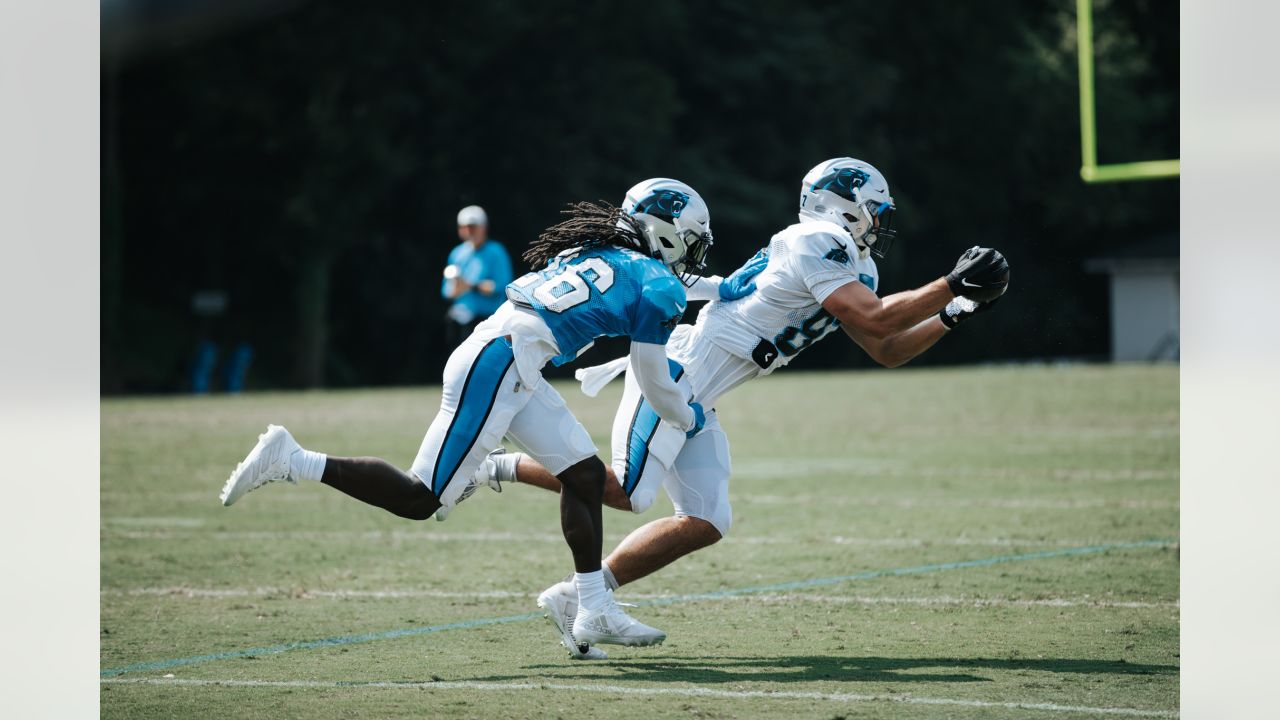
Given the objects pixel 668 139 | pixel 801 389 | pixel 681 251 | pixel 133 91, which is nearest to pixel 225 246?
pixel 133 91

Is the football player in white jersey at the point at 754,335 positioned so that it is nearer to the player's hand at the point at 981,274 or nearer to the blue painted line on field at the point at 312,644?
the player's hand at the point at 981,274

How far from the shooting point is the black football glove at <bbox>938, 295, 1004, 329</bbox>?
20.1 feet

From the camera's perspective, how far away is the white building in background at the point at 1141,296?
3981 cm

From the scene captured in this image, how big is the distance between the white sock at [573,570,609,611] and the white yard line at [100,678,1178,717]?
1.71 feet

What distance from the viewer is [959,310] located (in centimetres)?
623

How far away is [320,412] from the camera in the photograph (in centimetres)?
1848

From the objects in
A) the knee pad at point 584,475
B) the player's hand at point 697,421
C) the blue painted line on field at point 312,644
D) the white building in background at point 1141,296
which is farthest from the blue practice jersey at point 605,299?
the white building in background at point 1141,296

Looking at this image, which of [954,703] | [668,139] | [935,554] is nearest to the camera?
[954,703]

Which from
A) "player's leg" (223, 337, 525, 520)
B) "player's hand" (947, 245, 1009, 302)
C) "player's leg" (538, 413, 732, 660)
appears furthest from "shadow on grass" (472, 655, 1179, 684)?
"player's hand" (947, 245, 1009, 302)

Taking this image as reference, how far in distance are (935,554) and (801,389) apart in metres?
15.5

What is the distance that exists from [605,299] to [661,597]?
1975 mm

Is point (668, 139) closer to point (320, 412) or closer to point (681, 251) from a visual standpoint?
point (320, 412)

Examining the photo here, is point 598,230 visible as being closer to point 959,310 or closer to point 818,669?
point 959,310
